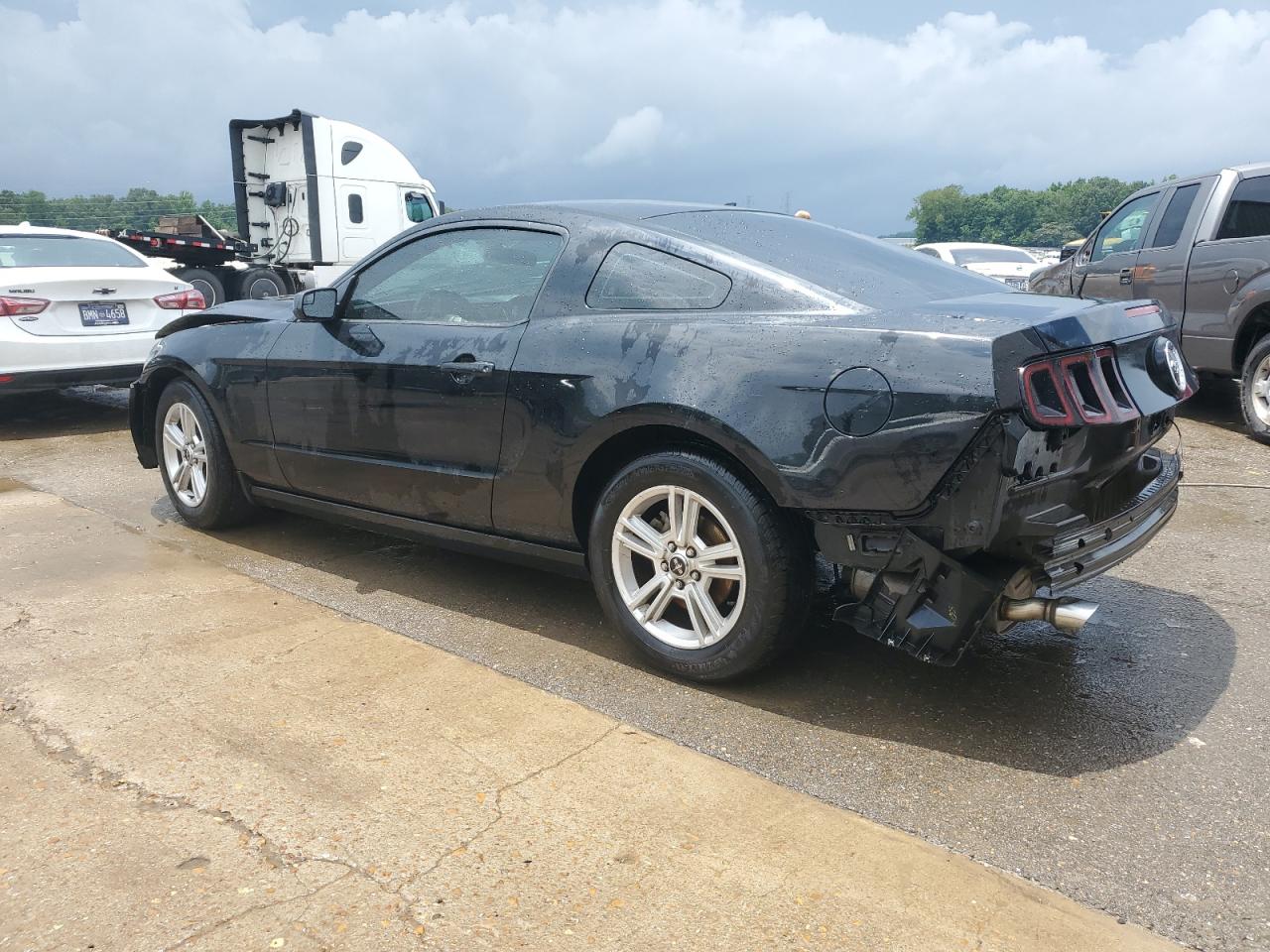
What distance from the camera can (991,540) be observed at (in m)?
2.72

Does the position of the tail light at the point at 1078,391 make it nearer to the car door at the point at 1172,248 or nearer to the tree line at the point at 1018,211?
the car door at the point at 1172,248

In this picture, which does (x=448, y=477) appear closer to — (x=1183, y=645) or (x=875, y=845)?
(x=875, y=845)

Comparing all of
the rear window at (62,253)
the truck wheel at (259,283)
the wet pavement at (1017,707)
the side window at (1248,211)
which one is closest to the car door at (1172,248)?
the side window at (1248,211)

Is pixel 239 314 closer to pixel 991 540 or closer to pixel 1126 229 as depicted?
pixel 991 540

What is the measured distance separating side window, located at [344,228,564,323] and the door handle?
18 centimetres

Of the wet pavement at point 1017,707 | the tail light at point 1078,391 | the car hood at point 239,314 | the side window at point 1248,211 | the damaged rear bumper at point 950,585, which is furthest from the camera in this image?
the side window at point 1248,211

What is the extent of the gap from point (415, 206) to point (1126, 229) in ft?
36.4

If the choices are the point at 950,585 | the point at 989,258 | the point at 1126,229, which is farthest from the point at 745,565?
the point at 989,258

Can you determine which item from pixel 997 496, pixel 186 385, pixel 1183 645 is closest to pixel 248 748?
pixel 997 496

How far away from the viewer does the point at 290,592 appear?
4289 millimetres

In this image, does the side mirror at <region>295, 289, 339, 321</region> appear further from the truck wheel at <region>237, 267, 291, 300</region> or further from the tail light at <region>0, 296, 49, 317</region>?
the truck wheel at <region>237, 267, 291, 300</region>

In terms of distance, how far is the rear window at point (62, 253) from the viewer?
26.9ft

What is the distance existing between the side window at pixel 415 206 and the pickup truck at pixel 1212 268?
10.9 meters

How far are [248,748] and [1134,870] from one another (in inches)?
90.6
